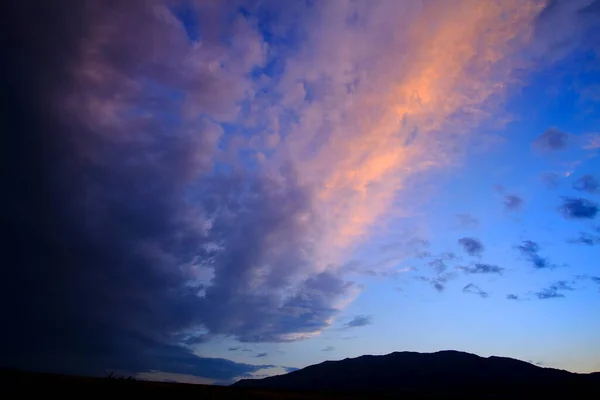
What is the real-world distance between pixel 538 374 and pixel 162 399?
216 m

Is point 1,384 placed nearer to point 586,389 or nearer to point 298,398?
point 298,398

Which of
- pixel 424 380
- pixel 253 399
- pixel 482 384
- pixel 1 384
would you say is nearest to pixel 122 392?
pixel 1 384

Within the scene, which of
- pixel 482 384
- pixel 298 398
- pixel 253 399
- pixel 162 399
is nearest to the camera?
pixel 162 399

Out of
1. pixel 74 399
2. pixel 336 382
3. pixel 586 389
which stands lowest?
pixel 74 399

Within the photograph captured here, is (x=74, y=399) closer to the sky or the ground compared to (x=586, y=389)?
closer to the ground

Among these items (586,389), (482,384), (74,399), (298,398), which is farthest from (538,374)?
(74,399)

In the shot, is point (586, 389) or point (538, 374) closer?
point (586, 389)

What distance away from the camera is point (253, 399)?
18.6 m

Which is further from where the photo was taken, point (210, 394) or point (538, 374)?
point (538, 374)

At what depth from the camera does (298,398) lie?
68.0 feet

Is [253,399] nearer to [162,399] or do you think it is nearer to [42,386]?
[162,399]

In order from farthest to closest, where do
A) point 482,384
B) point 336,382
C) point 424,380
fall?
1. point 336,382
2. point 424,380
3. point 482,384

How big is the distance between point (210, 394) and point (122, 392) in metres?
4.47

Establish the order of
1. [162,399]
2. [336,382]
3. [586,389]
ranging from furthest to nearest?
1. [336,382]
2. [586,389]
3. [162,399]
